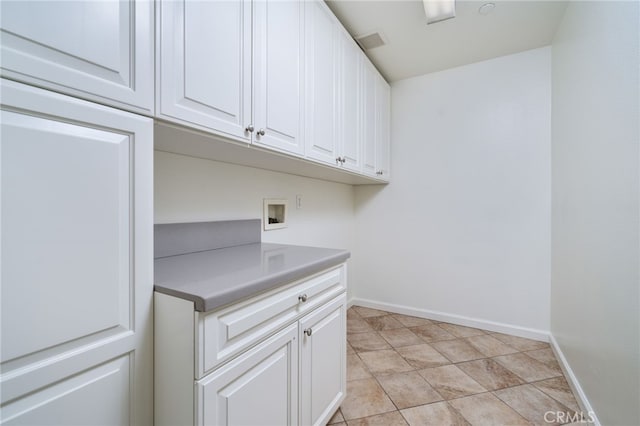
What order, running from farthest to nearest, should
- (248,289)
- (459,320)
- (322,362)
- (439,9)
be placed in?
(459,320) < (439,9) < (322,362) < (248,289)

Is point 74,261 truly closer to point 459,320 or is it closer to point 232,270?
point 232,270

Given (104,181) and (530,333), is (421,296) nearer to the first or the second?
(530,333)

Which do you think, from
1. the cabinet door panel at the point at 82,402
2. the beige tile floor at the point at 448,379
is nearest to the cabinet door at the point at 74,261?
the cabinet door panel at the point at 82,402

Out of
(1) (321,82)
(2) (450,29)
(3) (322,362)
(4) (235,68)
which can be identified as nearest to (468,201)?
(2) (450,29)

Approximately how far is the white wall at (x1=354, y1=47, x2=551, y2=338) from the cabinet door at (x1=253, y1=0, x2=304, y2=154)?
1.67 metres

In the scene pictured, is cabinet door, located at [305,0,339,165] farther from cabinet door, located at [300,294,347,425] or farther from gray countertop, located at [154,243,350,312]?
cabinet door, located at [300,294,347,425]

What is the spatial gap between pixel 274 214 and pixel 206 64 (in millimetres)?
1074

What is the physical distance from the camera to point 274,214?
74.3 inches

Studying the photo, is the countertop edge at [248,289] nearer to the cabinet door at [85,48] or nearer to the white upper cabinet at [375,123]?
the cabinet door at [85,48]

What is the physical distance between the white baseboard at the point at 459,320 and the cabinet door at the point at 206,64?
2.39 m

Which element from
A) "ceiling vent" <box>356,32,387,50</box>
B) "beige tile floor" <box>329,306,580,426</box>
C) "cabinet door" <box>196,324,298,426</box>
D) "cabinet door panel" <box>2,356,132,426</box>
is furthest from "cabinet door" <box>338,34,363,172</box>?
"cabinet door panel" <box>2,356,132,426</box>

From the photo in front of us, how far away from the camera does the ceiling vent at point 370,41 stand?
2.05 m

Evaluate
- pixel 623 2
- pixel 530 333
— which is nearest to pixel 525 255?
pixel 530 333

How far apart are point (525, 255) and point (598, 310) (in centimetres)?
107
